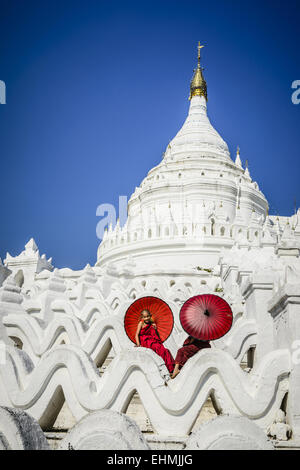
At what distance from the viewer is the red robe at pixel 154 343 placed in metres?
5.78

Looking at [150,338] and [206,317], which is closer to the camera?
[150,338]

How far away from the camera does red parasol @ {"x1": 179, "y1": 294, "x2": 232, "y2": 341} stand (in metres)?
5.96

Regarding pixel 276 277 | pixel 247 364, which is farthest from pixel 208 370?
pixel 247 364

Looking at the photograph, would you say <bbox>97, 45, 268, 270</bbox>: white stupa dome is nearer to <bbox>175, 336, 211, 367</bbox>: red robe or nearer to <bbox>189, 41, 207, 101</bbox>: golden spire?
<bbox>189, 41, 207, 101</bbox>: golden spire

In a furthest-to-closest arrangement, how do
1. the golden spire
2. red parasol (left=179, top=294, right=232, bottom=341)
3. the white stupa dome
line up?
the golden spire
the white stupa dome
red parasol (left=179, top=294, right=232, bottom=341)

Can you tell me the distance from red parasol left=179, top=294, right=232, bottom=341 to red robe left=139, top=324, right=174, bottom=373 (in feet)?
1.34

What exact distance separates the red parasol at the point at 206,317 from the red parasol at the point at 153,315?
29cm

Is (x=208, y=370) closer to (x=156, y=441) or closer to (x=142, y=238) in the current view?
(x=156, y=441)

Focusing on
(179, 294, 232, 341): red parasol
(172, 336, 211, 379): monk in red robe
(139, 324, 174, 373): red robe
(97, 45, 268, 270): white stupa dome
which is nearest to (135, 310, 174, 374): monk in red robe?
(139, 324, 174, 373): red robe

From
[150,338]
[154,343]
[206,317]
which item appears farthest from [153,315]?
[206,317]

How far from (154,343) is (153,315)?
0.59 meters

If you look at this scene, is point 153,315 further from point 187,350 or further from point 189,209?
point 189,209

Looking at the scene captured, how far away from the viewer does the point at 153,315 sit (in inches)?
251

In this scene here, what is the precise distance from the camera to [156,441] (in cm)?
399
